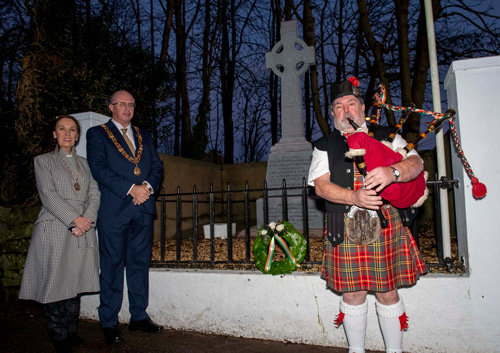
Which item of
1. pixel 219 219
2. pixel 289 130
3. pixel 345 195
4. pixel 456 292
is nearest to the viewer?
pixel 345 195

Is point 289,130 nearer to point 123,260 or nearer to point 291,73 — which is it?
point 291,73

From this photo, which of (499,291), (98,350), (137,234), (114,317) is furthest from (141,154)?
(499,291)

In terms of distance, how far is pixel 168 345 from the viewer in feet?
9.98

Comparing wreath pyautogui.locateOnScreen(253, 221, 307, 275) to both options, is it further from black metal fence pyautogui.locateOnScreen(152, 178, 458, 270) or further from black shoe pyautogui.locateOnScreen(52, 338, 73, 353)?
black shoe pyautogui.locateOnScreen(52, 338, 73, 353)

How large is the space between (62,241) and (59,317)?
0.59 m

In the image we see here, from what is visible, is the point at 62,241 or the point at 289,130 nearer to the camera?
the point at 62,241

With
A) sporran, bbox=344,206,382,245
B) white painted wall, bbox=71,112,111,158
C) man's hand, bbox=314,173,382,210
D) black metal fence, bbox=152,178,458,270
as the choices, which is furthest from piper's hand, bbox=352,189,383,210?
white painted wall, bbox=71,112,111,158

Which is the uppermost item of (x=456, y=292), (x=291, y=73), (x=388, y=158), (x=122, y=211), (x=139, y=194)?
(x=291, y=73)

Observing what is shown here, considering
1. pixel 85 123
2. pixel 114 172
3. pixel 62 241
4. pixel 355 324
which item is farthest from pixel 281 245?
pixel 85 123

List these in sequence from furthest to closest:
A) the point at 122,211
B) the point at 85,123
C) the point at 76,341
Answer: the point at 85,123 → the point at 122,211 → the point at 76,341

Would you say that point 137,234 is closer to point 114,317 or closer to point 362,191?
point 114,317

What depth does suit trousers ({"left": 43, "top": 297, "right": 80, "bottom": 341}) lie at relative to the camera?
271cm

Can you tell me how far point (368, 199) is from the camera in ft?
6.28

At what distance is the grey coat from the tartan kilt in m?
2.02
